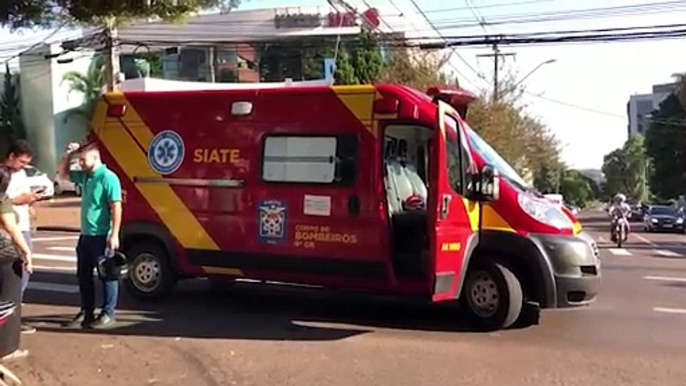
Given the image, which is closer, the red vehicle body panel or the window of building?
the red vehicle body panel

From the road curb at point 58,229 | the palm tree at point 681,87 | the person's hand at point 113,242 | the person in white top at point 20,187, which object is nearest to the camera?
the person in white top at point 20,187

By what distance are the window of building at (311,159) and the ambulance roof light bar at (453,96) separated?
1.01m

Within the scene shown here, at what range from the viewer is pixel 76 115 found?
49594 millimetres

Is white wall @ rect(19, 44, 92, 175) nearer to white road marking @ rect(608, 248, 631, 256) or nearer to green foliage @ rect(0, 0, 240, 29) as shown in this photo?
white road marking @ rect(608, 248, 631, 256)

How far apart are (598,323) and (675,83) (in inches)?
2878

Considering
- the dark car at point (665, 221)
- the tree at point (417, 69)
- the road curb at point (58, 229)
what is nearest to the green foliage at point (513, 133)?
the tree at point (417, 69)

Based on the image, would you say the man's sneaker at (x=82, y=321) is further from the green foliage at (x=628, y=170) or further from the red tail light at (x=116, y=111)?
the green foliage at (x=628, y=170)

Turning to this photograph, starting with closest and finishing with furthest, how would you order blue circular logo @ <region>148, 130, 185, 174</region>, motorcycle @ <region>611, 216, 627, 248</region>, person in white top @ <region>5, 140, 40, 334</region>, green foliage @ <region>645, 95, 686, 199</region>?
person in white top @ <region>5, 140, 40, 334</region>, blue circular logo @ <region>148, 130, 185, 174</region>, motorcycle @ <region>611, 216, 627, 248</region>, green foliage @ <region>645, 95, 686, 199</region>

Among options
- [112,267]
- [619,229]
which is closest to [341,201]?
[112,267]

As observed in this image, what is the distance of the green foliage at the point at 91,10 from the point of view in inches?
357

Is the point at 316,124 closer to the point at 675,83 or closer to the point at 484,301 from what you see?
the point at 484,301

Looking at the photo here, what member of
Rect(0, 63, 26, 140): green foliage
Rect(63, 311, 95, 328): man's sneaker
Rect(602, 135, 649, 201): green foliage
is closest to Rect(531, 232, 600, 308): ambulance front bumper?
Rect(63, 311, 95, 328): man's sneaker

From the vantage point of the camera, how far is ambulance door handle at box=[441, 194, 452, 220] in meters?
9.05

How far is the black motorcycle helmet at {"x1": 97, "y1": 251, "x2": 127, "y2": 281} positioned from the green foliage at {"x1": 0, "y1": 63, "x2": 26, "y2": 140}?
41.6 meters
